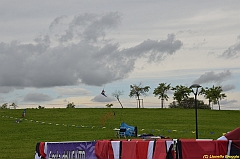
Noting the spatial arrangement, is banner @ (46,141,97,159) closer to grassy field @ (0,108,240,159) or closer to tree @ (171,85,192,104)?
grassy field @ (0,108,240,159)

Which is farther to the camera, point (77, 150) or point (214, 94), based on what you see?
point (214, 94)

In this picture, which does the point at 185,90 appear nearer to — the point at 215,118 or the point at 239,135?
the point at 215,118

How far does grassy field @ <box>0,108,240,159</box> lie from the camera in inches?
1672

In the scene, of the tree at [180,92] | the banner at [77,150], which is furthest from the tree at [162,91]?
the banner at [77,150]

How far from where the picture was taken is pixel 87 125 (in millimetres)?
58125

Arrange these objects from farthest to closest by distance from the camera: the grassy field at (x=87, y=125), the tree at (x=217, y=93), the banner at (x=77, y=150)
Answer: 1. the tree at (x=217, y=93)
2. the grassy field at (x=87, y=125)
3. the banner at (x=77, y=150)

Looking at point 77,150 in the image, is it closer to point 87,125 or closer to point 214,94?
point 87,125

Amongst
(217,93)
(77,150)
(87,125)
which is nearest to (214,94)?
(217,93)

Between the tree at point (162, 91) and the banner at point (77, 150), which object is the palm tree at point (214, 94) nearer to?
the tree at point (162, 91)

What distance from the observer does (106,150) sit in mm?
20656

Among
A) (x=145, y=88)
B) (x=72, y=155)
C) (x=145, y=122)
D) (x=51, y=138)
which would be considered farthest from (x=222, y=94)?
(x=72, y=155)

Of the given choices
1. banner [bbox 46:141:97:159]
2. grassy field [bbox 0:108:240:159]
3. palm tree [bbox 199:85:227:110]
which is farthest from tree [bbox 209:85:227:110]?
banner [bbox 46:141:97:159]

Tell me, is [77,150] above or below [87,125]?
→ below

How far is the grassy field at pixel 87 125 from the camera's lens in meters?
42.5
